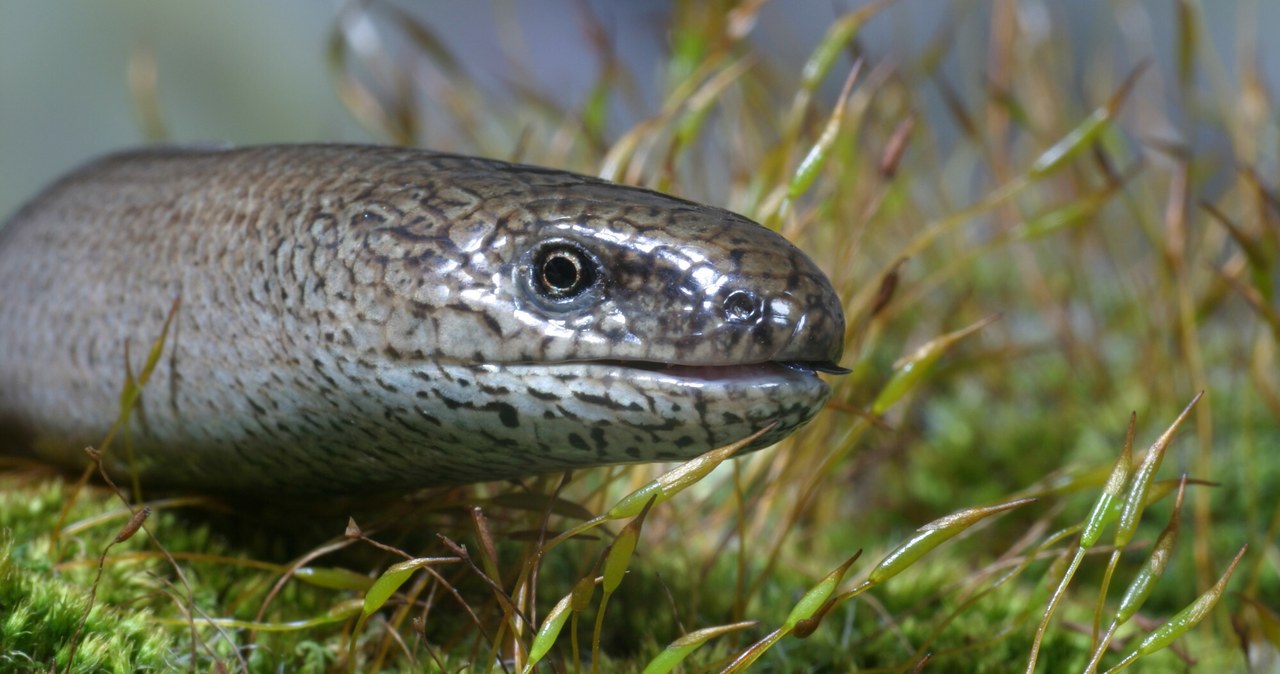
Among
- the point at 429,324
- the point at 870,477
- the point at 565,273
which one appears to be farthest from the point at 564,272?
the point at 870,477

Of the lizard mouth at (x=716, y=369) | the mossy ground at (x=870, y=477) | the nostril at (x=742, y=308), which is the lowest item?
the mossy ground at (x=870, y=477)

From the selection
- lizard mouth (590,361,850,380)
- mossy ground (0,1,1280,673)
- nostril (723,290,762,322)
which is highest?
nostril (723,290,762,322)

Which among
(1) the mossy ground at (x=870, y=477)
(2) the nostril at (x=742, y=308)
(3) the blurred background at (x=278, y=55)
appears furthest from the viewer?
(3) the blurred background at (x=278, y=55)

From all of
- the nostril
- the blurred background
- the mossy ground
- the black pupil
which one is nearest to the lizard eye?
the black pupil

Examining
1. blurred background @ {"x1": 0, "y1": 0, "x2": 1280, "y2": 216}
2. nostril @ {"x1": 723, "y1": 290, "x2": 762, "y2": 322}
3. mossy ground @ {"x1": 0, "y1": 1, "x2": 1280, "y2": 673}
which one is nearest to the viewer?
nostril @ {"x1": 723, "y1": 290, "x2": 762, "y2": 322}

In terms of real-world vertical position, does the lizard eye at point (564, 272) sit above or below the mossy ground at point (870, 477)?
above

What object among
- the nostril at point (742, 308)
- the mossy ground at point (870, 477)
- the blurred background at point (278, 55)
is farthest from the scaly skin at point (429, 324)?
the blurred background at point (278, 55)

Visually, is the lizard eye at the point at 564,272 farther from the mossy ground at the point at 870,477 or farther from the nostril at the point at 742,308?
the mossy ground at the point at 870,477

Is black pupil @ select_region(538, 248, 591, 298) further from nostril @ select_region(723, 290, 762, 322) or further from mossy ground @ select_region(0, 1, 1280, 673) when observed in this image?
mossy ground @ select_region(0, 1, 1280, 673)
